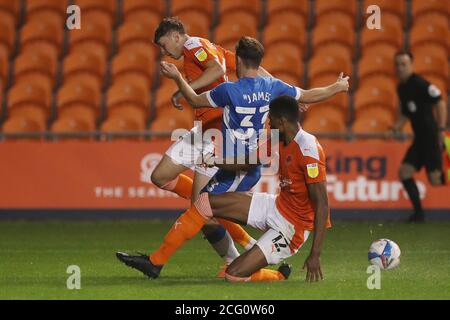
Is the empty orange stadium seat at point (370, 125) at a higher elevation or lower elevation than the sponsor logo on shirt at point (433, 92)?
lower

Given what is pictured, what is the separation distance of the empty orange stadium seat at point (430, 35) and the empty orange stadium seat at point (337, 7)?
103cm

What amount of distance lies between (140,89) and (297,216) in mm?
7742

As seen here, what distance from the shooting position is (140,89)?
16156 millimetres

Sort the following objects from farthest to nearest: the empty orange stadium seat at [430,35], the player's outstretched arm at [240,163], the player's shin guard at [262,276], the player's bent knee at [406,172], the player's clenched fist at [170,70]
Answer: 1. the empty orange stadium seat at [430,35]
2. the player's bent knee at [406,172]
3. the player's outstretched arm at [240,163]
4. the player's shin guard at [262,276]
5. the player's clenched fist at [170,70]

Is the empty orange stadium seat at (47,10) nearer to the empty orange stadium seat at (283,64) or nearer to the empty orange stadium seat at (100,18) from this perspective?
the empty orange stadium seat at (100,18)

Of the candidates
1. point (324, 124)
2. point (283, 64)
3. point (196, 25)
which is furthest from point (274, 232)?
point (196, 25)

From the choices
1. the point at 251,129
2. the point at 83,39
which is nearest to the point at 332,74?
the point at 83,39

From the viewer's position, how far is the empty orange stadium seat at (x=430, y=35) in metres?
16.7

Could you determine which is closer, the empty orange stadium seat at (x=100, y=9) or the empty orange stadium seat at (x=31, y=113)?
the empty orange stadium seat at (x=31, y=113)

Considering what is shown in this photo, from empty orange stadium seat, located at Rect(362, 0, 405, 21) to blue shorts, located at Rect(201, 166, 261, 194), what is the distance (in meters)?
8.37

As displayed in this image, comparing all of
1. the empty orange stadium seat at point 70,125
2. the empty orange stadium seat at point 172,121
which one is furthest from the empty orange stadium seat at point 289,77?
the empty orange stadium seat at point 70,125

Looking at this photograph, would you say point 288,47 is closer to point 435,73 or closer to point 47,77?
point 435,73

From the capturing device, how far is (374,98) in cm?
1584

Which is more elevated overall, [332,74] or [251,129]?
[332,74]
